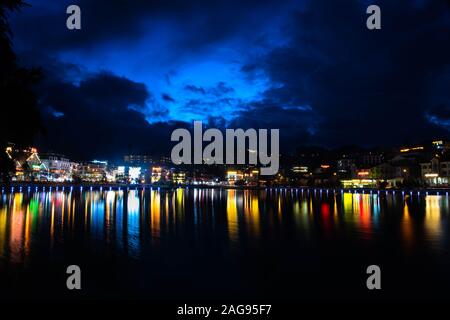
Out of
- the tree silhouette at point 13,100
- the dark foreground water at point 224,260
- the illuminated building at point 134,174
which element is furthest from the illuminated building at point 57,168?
the tree silhouette at point 13,100

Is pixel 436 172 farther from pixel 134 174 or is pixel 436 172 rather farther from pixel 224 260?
pixel 134 174

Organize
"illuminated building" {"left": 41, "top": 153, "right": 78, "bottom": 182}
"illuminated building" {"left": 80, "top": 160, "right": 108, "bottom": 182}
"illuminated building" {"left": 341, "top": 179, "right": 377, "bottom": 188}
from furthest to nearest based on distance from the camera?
"illuminated building" {"left": 80, "top": 160, "right": 108, "bottom": 182} < "illuminated building" {"left": 41, "top": 153, "right": 78, "bottom": 182} < "illuminated building" {"left": 341, "top": 179, "right": 377, "bottom": 188}

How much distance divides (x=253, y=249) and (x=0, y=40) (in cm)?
1036

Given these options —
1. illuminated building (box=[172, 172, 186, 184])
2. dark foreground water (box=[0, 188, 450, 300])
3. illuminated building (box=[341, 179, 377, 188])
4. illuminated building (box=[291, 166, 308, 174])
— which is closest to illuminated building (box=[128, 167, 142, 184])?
illuminated building (box=[172, 172, 186, 184])

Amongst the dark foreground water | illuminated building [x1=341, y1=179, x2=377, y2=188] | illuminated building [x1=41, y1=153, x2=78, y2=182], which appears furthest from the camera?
illuminated building [x1=41, y1=153, x2=78, y2=182]

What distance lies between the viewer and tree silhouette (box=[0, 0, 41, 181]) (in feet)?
18.7

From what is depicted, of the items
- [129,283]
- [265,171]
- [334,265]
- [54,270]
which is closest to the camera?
[129,283]

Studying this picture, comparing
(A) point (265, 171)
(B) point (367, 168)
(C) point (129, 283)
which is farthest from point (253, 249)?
(A) point (265, 171)

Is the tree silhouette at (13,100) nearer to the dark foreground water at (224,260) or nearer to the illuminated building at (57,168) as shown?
the dark foreground water at (224,260)

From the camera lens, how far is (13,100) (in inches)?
227

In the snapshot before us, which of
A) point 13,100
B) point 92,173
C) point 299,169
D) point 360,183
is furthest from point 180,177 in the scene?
point 13,100

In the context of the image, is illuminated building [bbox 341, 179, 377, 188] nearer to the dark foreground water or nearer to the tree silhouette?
the dark foreground water
